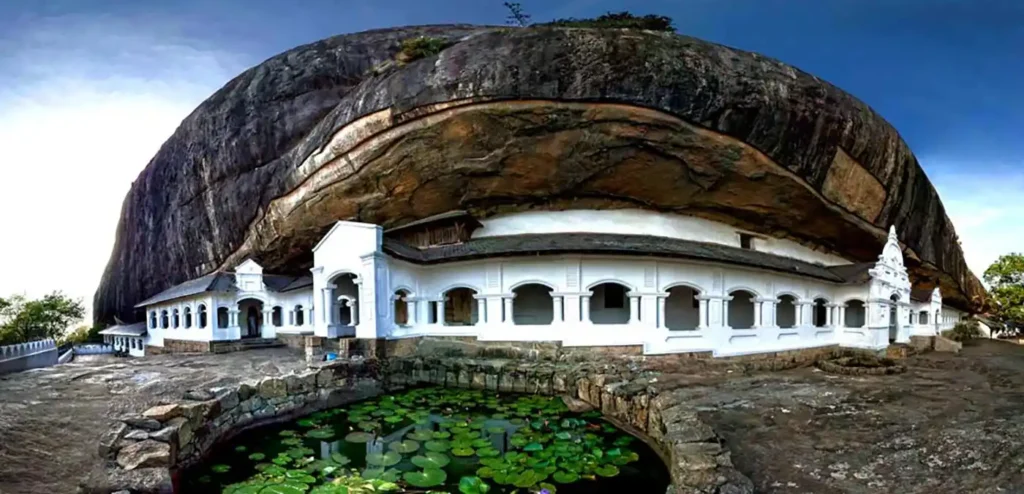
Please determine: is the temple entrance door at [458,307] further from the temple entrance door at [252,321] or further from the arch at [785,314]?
the temple entrance door at [252,321]

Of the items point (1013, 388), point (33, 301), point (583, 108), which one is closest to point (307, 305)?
point (583, 108)

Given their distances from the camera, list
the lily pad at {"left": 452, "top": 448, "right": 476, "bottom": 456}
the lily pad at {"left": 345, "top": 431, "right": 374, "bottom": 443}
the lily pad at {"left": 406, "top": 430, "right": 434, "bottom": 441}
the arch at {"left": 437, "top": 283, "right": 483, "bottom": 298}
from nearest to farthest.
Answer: the lily pad at {"left": 452, "top": 448, "right": 476, "bottom": 456} → the lily pad at {"left": 406, "top": 430, "right": 434, "bottom": 441} → the lily pad at {"left": 345, "top": 431, "right": 374, "bottom": 443} → the arch at {"left": 437, "top": 283, "right": 483, "bottom": 298}

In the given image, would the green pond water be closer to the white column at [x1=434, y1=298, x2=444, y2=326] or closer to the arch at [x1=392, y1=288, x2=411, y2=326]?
the white column at [x1=434, y1=298, x2=444, y2=326]

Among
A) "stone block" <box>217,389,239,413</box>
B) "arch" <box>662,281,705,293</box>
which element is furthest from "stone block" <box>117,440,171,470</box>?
"arch" <box>662,281,705,293</box>

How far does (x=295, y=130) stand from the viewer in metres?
21.8

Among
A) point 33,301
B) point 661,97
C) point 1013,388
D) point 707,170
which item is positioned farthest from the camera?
point 33,301

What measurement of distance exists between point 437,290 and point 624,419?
28.0ft

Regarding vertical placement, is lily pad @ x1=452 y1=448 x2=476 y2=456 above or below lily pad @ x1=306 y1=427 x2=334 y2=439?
above

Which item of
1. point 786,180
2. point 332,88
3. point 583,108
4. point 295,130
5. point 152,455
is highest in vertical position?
point 332,88

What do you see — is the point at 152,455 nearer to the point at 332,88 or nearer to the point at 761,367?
the point at 761,367

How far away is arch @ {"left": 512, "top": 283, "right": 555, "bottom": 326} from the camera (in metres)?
16.0

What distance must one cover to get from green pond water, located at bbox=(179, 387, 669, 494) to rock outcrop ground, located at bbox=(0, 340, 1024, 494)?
1.29 metres

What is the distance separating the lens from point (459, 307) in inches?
674

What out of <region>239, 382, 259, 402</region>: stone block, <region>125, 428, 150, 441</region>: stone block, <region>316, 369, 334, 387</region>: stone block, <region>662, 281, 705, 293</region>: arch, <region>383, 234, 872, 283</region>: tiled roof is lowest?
<region>316, 369, 334, 387</region>: stone block
